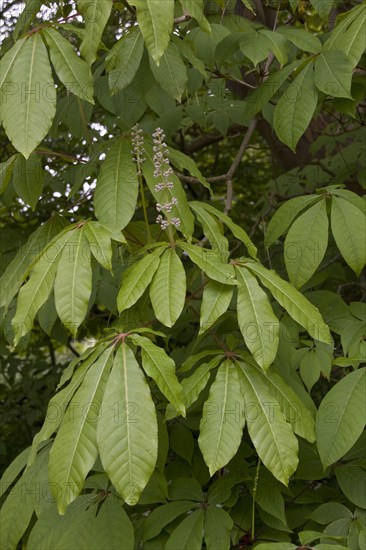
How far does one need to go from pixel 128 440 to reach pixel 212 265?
0.35 m

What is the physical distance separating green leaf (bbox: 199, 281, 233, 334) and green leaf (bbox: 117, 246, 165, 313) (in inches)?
4.2

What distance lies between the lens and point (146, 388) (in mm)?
1263

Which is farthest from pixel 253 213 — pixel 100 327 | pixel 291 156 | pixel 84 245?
pixel 84 245

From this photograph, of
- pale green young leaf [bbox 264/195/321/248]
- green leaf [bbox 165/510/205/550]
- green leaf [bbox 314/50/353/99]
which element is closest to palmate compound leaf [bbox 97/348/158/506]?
green leaf [bbox 165/510/205/550]

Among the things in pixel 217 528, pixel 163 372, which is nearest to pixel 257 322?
pixel 163 372

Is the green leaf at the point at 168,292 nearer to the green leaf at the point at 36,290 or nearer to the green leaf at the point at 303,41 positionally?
the green leaf at the point at 36,290

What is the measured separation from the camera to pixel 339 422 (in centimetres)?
146

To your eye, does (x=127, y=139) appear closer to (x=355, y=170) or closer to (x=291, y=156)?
(x=355, y=170)

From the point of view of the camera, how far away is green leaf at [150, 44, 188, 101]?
1.63 m

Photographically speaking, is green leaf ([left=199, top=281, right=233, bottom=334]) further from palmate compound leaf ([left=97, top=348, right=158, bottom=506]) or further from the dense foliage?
palmate compound leaf ([left=97, top=348, right=158, bottom=506])

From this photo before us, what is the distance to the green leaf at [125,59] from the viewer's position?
1.60m

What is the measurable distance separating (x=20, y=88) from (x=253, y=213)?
2506 millimetres

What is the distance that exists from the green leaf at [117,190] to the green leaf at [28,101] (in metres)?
0.24

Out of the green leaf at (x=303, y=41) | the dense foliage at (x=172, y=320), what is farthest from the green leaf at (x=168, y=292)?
the green leaf at (x=303, y=41)
